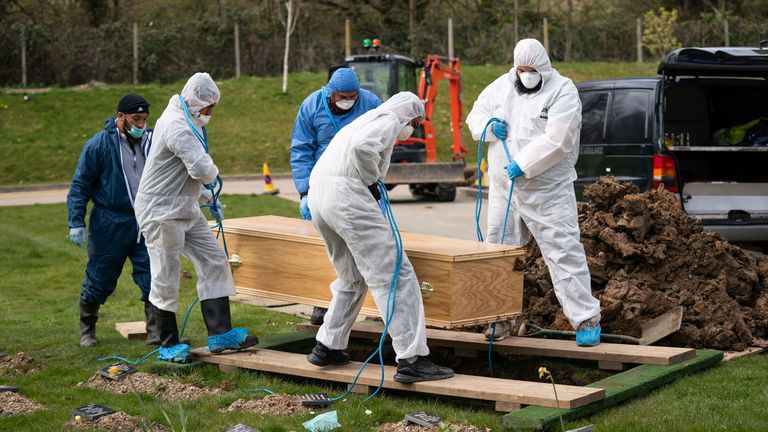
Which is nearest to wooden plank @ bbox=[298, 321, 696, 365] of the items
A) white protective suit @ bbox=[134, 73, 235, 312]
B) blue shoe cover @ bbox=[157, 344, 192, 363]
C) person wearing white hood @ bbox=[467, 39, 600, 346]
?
person wearing white hood @ bbox=[467, 39, 600, 346]

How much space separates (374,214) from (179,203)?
1.54m

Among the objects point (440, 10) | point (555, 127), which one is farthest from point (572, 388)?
point (440, 10)

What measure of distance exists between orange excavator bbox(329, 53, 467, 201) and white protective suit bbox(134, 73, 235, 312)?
1102cm

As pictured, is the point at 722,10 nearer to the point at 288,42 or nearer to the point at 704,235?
the point at 288,42

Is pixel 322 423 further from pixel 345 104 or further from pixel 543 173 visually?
pixel 345 104

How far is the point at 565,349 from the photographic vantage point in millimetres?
6445

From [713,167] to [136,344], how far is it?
5.37 metres

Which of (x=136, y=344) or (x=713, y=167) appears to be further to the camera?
(x=713, y=167)

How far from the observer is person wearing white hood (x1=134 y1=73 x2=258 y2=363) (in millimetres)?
6484

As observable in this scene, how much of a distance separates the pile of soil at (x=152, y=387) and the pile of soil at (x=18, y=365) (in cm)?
59

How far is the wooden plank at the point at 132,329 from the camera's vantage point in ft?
26.1

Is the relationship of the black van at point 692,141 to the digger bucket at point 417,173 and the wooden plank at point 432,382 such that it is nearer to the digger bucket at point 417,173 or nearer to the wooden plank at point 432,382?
the wooden plank at point 432,382

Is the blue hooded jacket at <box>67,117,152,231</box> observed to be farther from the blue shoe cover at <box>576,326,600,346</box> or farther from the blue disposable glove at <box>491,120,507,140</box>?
the blue shoe cover at <box>576,326,600,346</box>

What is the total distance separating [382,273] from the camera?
5.74m
